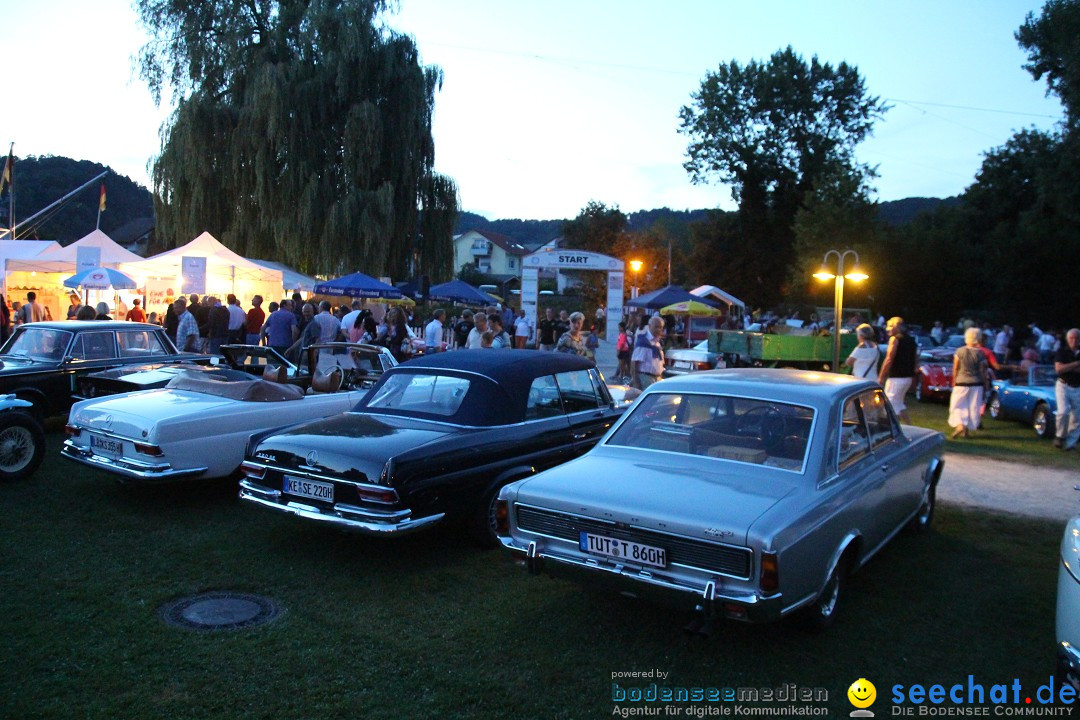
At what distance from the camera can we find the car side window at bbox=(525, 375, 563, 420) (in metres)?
6.45

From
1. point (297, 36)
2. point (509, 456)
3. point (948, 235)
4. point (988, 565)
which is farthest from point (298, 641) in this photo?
point (948, 235)

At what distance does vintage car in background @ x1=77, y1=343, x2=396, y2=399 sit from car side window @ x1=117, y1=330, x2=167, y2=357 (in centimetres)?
47

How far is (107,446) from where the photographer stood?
687cm

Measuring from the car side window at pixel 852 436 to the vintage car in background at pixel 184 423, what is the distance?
15.1ft

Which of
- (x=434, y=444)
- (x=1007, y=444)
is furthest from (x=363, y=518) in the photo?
(x=1007, y=444)

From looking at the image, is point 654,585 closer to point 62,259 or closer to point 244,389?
point 244,389

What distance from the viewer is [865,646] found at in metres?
4.45

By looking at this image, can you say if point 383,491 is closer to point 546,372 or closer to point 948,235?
point 546,372

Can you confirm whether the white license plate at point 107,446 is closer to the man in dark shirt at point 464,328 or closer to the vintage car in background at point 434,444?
the vintage car in background at point 434,444

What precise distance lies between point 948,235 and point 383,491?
45949 millimetres

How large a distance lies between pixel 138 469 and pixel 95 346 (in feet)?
14.3

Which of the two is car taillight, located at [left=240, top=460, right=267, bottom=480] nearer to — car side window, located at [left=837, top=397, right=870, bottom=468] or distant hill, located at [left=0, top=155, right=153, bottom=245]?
car side window, located at [left=837, top=397, right=870, bottom=468]

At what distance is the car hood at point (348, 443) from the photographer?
536cm

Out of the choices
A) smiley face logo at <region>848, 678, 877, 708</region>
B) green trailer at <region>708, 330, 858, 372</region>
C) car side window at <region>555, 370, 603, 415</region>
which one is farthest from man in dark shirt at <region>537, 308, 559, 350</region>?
smiley face logo at <region>848, 678, 877, 708</region>
